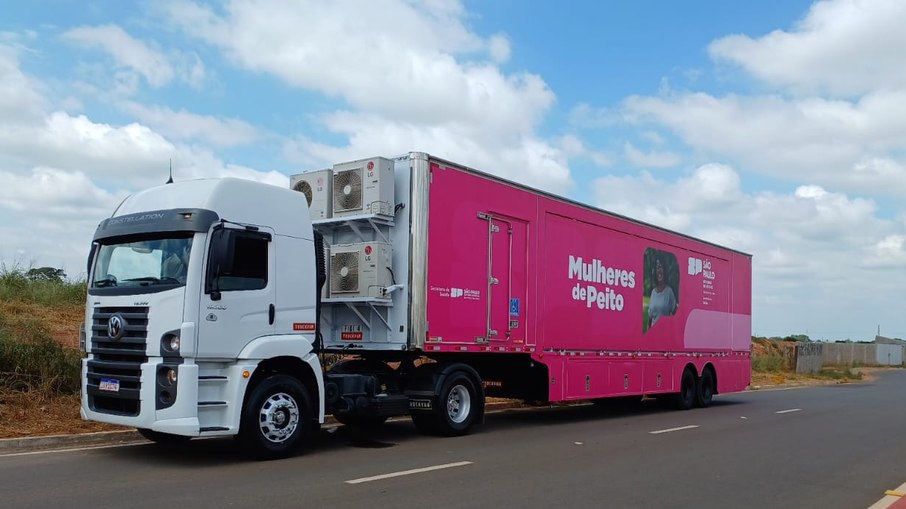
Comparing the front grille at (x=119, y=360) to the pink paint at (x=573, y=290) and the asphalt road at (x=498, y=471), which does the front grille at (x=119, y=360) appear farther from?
the pink paint at (x=573, y=290)

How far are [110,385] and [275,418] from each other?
188 cm

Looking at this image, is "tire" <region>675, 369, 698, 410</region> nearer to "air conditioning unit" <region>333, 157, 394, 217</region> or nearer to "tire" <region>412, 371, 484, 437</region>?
"tire" <region>412, 371, 484, 437</region>

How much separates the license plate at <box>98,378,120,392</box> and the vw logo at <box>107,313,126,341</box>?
18.6 inches

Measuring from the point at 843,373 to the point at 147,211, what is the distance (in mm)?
42864

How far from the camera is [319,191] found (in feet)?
40.1

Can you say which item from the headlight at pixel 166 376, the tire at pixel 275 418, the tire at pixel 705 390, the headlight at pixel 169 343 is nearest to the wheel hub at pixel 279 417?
the tire at pixel 275 418

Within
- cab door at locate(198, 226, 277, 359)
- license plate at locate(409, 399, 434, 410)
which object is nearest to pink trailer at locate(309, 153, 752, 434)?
license plate at locate(409, 399, 434, 410)

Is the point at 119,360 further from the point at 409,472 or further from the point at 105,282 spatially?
the point at 409,472

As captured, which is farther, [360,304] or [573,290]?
[573,290]

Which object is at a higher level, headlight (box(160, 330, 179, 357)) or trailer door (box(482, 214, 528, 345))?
trailer door (box(482, 214, 528, 345))

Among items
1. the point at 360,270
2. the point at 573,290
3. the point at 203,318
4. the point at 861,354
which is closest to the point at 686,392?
the point at 573,290

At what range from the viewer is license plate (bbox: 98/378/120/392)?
29.7 feet

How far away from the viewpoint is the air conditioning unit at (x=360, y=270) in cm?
1130

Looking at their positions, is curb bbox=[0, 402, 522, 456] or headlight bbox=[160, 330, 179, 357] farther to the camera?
curb bbox=[0, 402, 522, 456]
